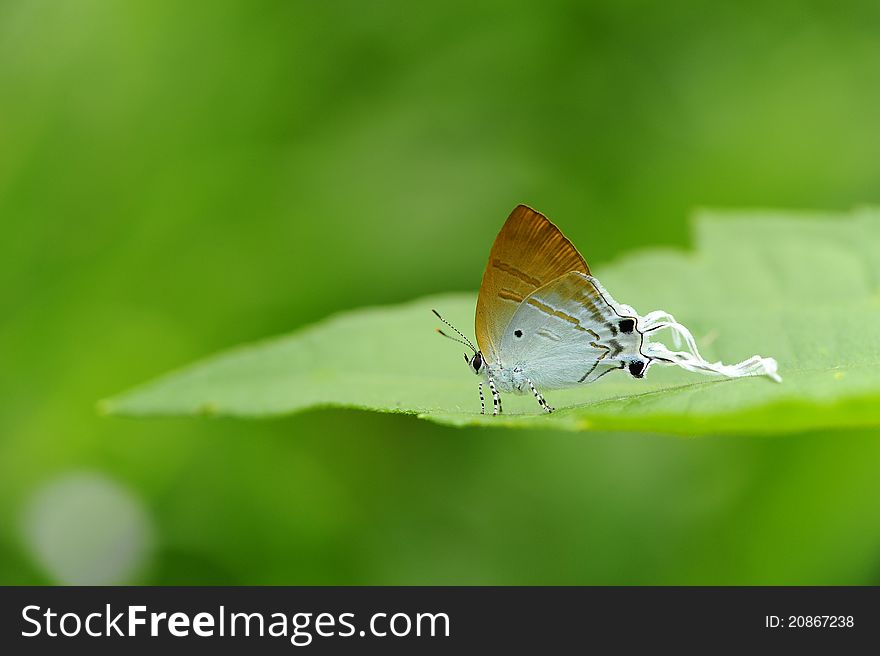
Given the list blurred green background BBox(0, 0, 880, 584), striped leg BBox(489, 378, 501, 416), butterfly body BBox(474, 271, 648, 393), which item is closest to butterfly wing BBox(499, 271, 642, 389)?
butterfly body BBox(474, 271, 648, 393)

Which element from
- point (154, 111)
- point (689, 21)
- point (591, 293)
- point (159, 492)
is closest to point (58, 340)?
point (159, 492)

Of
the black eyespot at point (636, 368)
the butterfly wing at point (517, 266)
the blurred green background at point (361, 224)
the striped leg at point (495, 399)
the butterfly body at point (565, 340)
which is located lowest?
the black eyespot at point (636, 368)

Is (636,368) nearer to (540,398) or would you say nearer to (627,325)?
(627,325)

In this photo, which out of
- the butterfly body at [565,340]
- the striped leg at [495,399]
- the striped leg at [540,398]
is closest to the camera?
the butterfly body at [565,340]

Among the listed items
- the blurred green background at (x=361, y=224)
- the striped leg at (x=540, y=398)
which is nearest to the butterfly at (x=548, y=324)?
the striped leg at (x=540, y=398)

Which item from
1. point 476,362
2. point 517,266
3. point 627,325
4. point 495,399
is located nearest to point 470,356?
point 476,362

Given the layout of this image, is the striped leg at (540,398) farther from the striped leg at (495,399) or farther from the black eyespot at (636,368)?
the black eyespot at (636,368)
